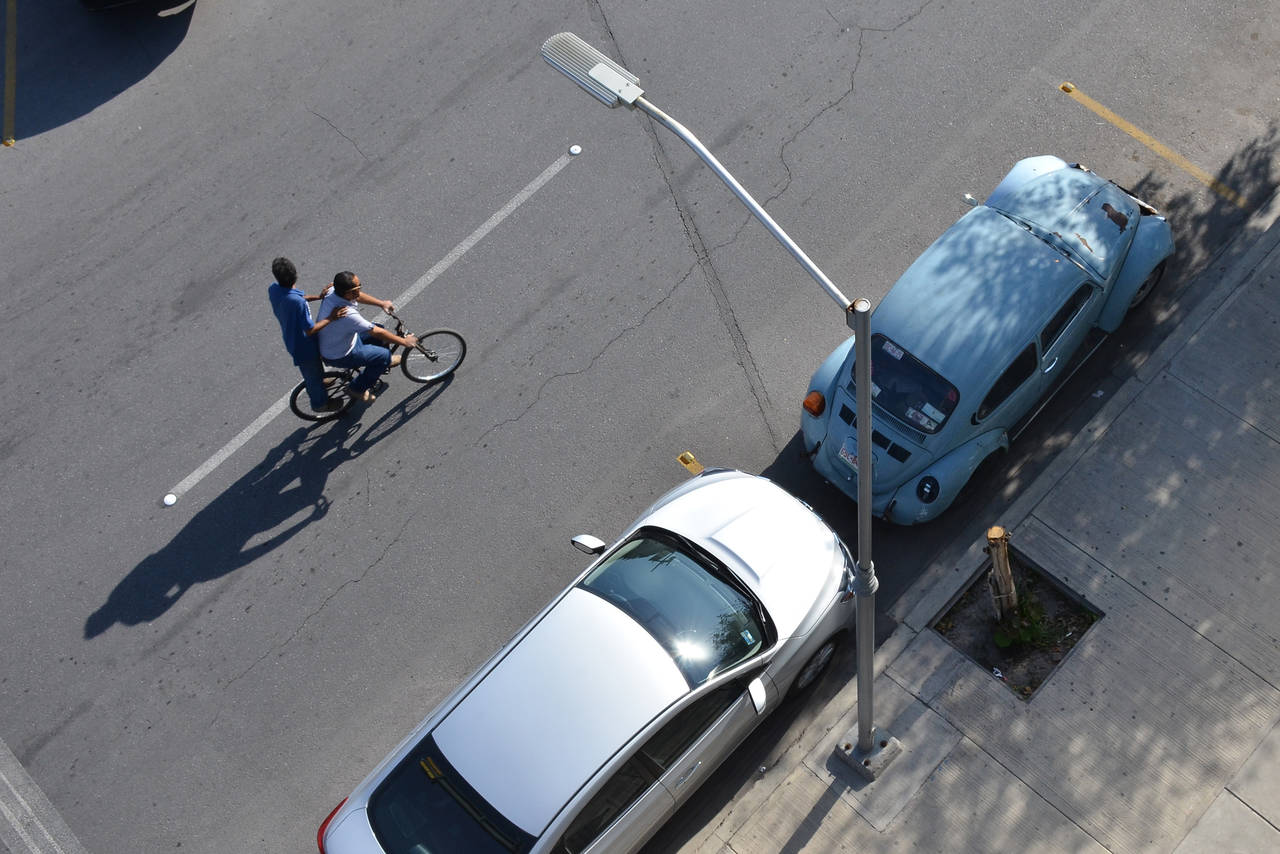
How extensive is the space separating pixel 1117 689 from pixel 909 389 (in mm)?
2800

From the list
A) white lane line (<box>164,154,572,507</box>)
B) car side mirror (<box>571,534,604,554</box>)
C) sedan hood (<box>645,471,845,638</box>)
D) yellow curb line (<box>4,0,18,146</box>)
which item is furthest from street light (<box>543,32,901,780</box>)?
yellow curb line (<box>4,0,18,146</box>)

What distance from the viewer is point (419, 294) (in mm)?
11523

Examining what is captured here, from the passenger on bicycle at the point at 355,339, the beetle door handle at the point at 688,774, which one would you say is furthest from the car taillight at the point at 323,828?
the passenger on bicycle at the point at 355,339

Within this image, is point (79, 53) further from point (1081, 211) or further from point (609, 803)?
point (1081, 211)

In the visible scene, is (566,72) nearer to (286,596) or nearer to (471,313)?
(471,313)

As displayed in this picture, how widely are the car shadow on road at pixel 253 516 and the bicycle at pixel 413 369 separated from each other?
0.14 m

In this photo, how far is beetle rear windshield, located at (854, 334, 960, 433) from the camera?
9211mm

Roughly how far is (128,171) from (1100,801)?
37.1 feet

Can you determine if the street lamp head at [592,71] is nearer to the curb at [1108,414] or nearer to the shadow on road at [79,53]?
the curb at [1108,414]

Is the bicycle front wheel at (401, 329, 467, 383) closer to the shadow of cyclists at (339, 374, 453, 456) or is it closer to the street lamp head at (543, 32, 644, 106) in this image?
the shadow of cyclists at (339, 374, 453, 456)

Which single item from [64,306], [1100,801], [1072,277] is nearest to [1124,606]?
[1100,801]

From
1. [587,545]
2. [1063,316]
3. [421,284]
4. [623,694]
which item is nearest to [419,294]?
[421,284]

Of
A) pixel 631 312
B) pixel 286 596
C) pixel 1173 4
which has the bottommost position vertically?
pixel 286 596

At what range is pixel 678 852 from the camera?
28.7 ft
